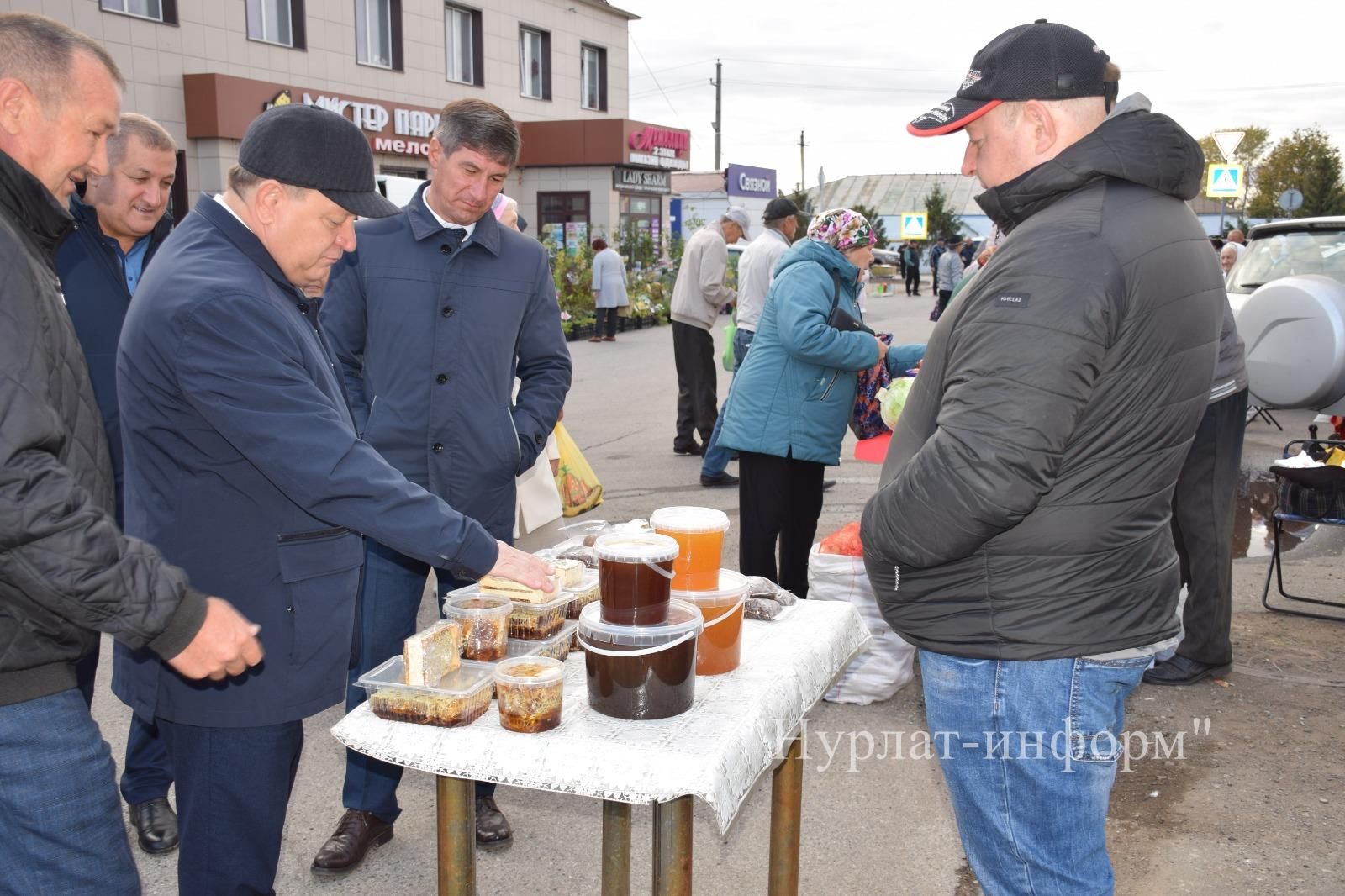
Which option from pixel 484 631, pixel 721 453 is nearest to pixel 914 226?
pixel 721 453

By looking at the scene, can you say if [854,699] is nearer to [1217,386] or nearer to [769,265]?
[1217,386]

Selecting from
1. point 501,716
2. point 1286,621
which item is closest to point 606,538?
point 501,716

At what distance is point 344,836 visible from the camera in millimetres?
3299

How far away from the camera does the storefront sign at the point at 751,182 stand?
40.1 meters

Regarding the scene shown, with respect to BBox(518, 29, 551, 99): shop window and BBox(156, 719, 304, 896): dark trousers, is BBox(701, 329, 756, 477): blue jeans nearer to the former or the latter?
BBox(156, 719, 304, 896): dark trousers

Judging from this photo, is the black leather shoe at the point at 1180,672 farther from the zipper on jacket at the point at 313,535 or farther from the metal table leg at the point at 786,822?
the zipper on jacket at the point at 313,535

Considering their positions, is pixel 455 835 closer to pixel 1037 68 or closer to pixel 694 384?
pixel 1037 68

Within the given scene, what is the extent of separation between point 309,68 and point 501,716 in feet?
66.0

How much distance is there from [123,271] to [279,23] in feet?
60.1

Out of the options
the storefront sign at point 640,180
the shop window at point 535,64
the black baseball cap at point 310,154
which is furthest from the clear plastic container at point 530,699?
the storefront sign at point 640,180

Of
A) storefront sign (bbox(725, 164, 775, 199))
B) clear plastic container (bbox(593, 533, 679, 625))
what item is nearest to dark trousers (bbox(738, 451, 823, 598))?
clear plastic container (bbox(593, 533, 679, 625))

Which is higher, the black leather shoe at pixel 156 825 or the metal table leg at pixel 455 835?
the metal table leg at pixel 455 835

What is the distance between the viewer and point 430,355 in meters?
3.27

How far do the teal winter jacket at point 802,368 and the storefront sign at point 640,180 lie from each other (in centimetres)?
2282
